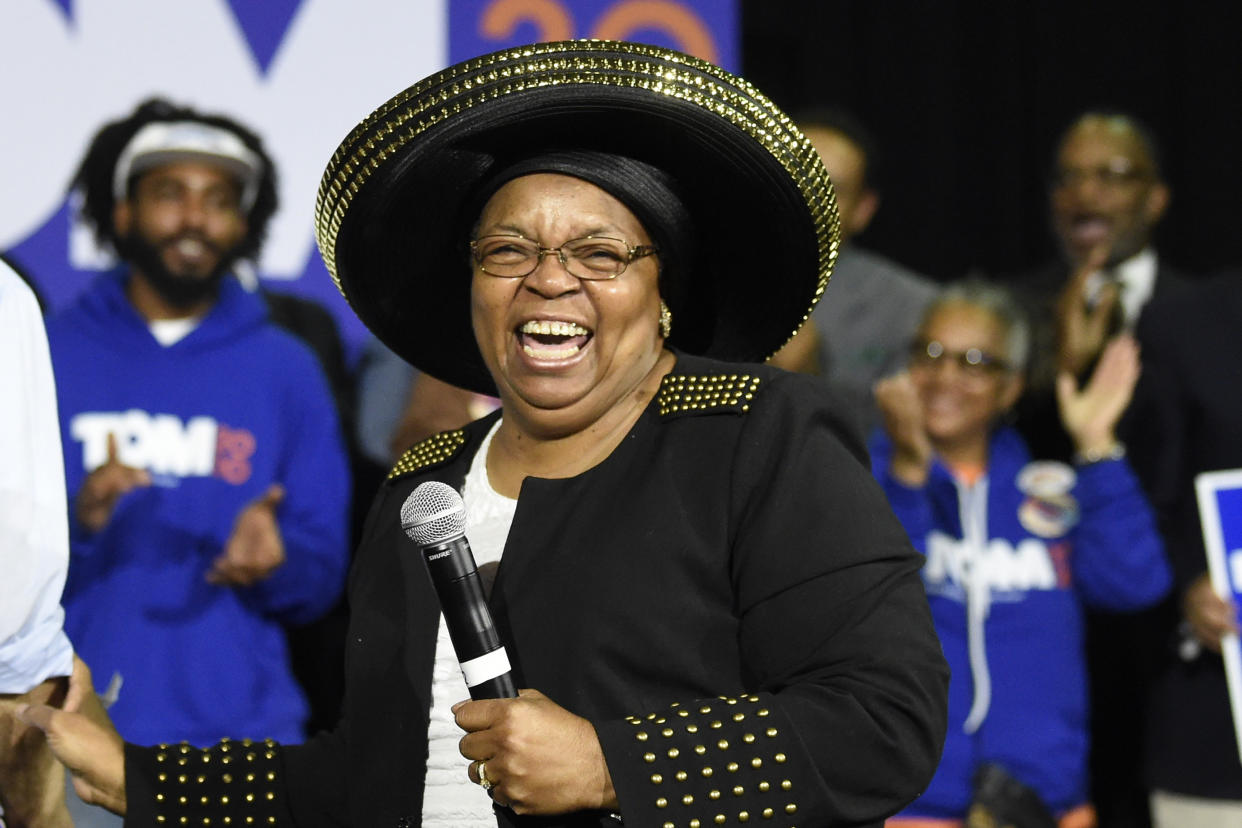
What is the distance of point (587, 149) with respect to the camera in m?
2.21

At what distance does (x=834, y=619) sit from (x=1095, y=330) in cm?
325

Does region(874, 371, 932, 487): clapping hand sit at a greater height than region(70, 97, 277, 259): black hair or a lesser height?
lesser

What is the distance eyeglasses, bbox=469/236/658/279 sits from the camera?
2.15 m

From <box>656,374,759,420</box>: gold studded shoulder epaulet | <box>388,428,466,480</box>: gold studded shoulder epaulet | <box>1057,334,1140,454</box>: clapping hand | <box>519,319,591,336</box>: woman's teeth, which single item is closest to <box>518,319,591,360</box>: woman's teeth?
<box>519,319,591,336</box>: woman's teeth

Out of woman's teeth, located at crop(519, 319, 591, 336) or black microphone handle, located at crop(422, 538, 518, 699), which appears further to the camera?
woman's teeth, located at crop(519, 319, 591, 336)

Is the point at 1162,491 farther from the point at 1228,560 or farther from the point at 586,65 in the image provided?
the point at 586,65

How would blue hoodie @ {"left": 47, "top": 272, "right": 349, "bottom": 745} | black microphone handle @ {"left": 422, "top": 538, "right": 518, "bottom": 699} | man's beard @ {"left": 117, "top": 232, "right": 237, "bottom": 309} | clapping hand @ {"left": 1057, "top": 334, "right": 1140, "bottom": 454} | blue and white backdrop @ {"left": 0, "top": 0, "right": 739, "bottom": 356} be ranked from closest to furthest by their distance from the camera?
1. black microphone handle @ {"left": 422, "top": 538, "right": 518, "bottom": 699}
2. blue hoodie @ {"left": 47, "top": 272, "right": 349, "bottom": 745}
3. blue and white backdrop @ {"left": 0, "top": 0, "right": 739, "bottom": 356}
4. man's beard @ {"left": 117, "top": 232, "right": 237, "bottom": 309}
5. clapping hand @ {"left": 1057, "top": 334, "right": 1140, "bottom": 454}

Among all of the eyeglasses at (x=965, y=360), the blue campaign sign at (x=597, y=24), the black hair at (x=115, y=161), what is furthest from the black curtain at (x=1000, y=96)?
the black hair at (x=115, y=161)

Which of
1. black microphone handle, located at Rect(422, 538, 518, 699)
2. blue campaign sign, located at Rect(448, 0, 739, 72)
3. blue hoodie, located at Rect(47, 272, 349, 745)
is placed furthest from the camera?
blue campaign sign, located at Rect(448, 0, 739, 72)

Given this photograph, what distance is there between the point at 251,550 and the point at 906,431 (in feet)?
5.91

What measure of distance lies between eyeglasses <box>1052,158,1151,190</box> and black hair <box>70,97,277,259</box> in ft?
8.27

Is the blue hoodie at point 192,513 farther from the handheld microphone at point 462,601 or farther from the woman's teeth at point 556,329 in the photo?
the handheld microphone at point 462,601

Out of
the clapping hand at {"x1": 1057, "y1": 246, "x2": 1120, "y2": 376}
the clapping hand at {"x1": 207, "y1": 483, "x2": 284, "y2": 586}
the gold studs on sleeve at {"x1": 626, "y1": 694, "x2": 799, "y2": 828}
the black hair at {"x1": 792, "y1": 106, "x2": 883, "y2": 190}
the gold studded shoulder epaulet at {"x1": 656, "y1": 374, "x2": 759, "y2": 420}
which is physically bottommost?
the gold studs on sleeve at {"x1": 626, "y1": 694, "x2": 799, "y2": 828}

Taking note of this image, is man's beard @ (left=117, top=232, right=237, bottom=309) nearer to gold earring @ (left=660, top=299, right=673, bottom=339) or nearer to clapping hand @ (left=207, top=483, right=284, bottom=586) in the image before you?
clapping hand @ (left=207, top=483, right=284, bottom=586)
